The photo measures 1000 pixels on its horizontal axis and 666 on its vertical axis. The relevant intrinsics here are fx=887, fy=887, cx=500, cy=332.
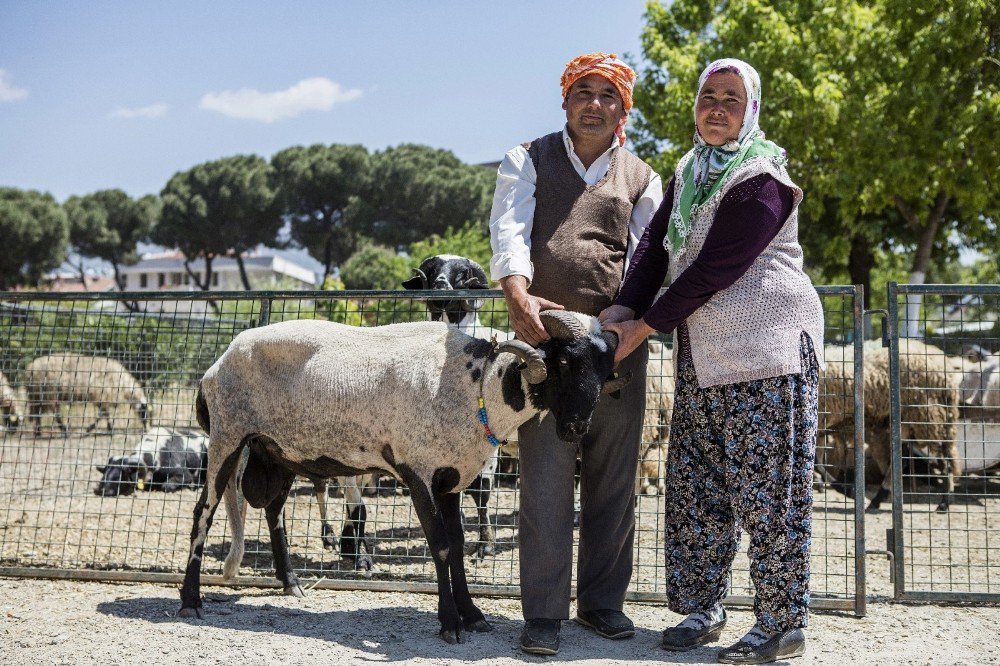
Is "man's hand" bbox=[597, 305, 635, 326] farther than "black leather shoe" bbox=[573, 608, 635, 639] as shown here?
No

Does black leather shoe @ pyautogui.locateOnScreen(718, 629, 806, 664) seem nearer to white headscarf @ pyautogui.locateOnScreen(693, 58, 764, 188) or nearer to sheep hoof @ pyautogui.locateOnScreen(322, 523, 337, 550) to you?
white headscarf @ pyautogui.locateOnScreen(693, 58, 764, 188)

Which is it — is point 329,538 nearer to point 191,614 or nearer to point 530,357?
point 191,614

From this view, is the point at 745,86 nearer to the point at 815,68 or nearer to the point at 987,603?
the point at 987,603

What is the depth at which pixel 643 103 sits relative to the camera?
22719 millimetres

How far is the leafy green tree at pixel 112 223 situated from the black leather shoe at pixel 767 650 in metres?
53.5

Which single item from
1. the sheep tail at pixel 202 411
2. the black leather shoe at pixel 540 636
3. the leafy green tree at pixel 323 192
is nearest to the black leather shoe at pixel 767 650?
the black leather shoe at pixel 540 636

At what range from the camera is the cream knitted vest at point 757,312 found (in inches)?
156

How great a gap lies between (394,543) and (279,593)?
5.99 ft

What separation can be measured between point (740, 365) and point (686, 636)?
4.44 feet

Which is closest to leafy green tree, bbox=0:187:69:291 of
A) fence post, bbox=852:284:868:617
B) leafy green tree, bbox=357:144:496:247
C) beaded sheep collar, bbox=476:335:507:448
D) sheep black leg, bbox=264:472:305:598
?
leafy green tree, bbox=357:144:496:247

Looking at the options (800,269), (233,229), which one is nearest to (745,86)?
(800,269)

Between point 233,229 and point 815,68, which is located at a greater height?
point 233,229

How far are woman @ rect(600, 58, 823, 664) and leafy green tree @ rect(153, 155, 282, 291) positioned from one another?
4563 centimetres

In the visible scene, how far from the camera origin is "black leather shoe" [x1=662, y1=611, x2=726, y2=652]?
4.27m
